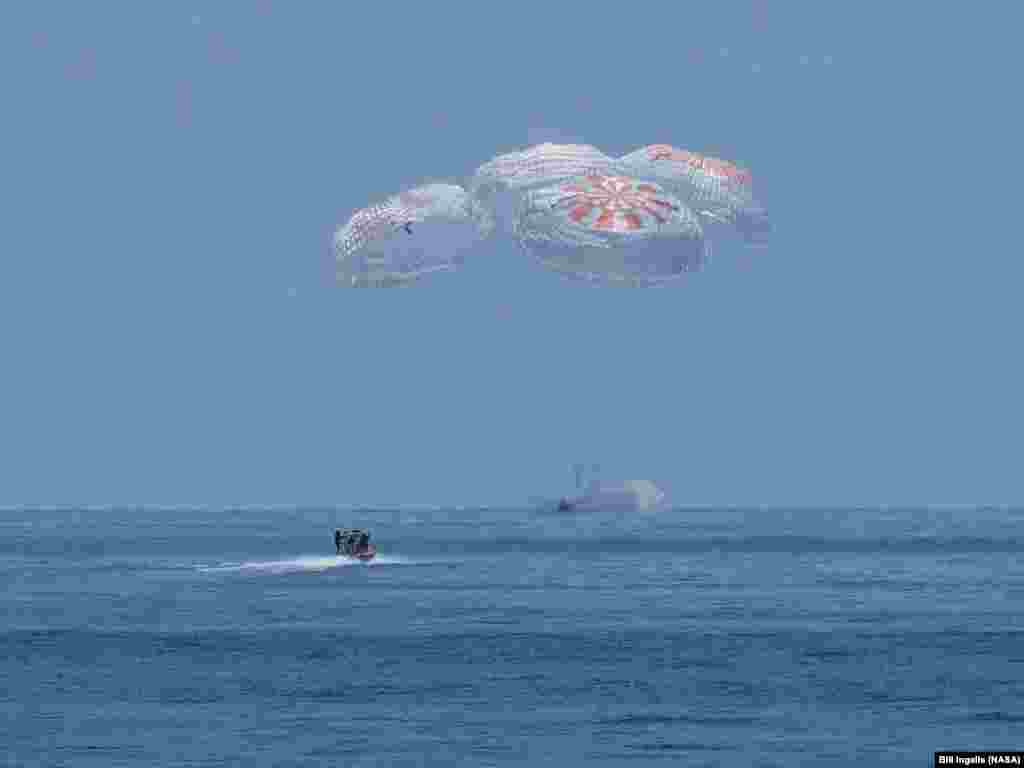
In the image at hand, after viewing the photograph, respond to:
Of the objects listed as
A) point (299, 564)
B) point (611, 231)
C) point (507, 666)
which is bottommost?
point (507, 666)

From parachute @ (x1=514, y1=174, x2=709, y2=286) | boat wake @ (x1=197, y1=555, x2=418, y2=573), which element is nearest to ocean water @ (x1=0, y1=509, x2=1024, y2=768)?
boat wake @ (x1=197, y1=555, x2=418, y2=573)

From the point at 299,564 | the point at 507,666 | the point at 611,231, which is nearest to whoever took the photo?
the point at 507,666

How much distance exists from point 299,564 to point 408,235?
23085 mm

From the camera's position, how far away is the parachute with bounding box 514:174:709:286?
110 m


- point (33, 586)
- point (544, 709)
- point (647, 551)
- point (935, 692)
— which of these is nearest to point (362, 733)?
point (544, 709)

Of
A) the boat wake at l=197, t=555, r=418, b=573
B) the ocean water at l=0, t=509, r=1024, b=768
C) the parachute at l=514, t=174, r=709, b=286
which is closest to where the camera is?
the ocean water at l=0, t=509, r=1024, b=768

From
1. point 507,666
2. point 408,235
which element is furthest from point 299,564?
point 507,666

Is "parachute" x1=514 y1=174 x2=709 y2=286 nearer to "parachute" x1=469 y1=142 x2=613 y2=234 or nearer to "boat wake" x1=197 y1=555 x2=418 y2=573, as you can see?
"parachute" x1=469 y1=142 x2=613 y2=234

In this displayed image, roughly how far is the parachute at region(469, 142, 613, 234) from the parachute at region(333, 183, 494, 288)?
1175 millimetres

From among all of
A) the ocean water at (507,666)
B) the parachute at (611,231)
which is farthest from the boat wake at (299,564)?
the parachute at (611,231)

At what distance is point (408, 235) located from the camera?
396 ft

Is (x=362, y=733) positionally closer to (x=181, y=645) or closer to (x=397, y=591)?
(x=181, y=645)

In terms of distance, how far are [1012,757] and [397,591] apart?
57655 millimetres

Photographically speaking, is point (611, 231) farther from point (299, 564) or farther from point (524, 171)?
point (299, 564)
